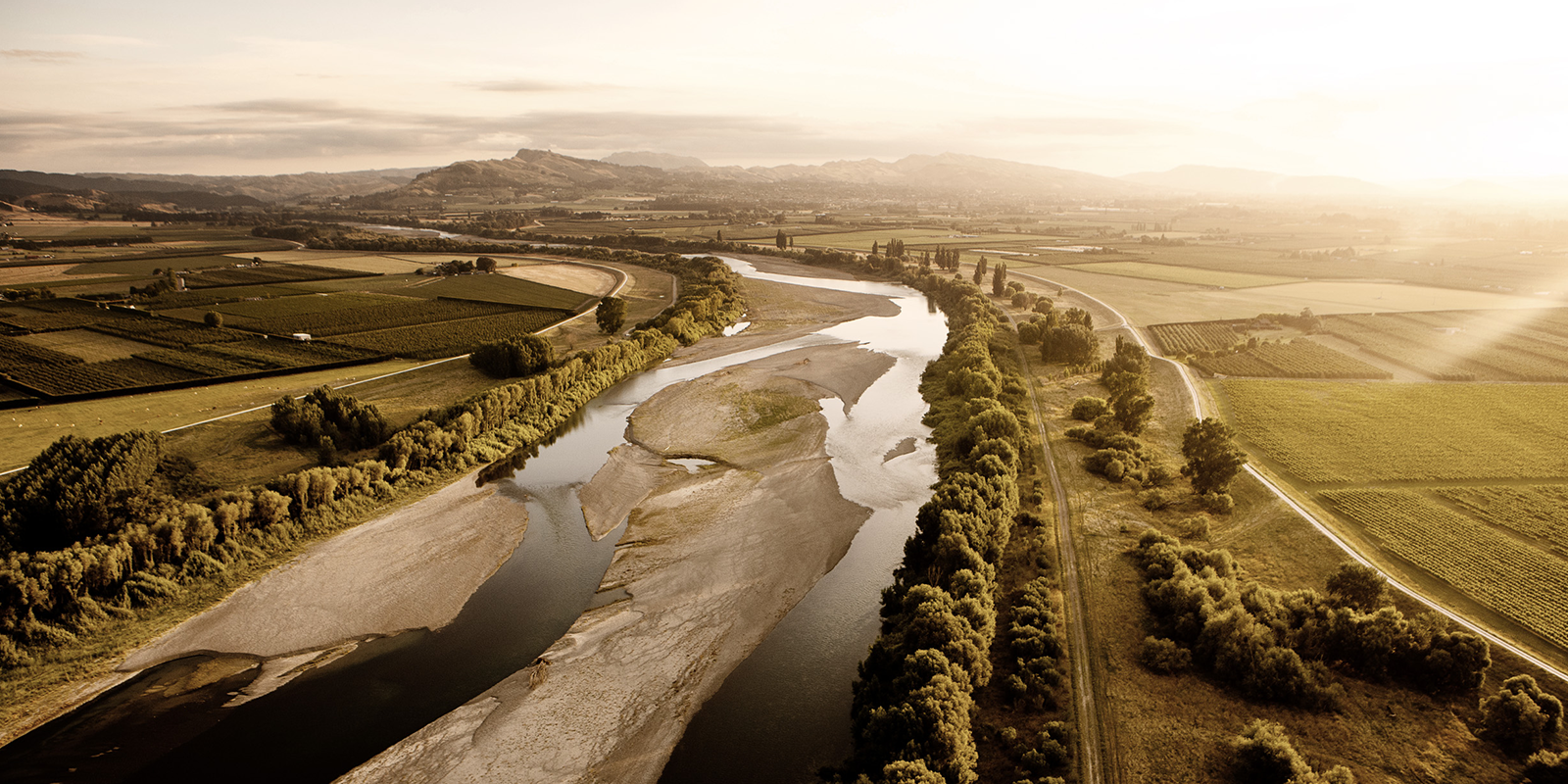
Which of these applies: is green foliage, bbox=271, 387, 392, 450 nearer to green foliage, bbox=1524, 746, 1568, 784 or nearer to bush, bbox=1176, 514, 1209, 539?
bush, bbox=1176, 514, 1209, 539

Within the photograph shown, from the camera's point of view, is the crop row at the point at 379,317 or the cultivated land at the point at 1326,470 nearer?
the cultivated land at the point at 1326,470

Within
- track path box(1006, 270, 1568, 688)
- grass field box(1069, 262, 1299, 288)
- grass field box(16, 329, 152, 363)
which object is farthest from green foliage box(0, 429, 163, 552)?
grass field box(1069, 262, 1299, 288)

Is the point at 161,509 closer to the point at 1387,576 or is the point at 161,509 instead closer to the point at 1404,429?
the point at 1387,576

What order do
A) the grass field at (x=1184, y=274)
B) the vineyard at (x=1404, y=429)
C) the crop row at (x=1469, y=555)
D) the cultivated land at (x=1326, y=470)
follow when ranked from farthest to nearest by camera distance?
the grass field at (x=1184, y=274), the vineyard at (x=1404, y=429), the crop row at (x=1469, y=555), the cultivated land at (x=1326, y=470)

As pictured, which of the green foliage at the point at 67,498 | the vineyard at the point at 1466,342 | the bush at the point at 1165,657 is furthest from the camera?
the vineyard at the point at 1466,342

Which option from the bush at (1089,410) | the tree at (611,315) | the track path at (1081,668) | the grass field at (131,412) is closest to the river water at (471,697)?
the track path at (1081,668)

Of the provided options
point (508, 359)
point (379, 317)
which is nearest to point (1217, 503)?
point (508, 359)

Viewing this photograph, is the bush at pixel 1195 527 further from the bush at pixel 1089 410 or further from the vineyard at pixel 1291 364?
the vineyard at pixel 1291 364
